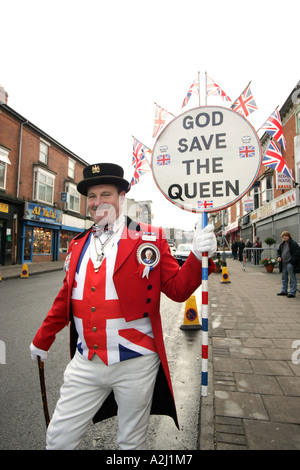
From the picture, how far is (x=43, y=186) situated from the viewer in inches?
787

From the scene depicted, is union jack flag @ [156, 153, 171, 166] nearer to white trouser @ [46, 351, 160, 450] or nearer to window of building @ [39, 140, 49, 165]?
white trouser @ [46, 351, 160, 450]

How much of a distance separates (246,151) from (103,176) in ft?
3.86

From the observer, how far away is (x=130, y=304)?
1.51 metres

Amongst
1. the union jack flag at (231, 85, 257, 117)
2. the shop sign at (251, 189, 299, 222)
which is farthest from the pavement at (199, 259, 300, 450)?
the shop sign at (251, 189, 299, 222)

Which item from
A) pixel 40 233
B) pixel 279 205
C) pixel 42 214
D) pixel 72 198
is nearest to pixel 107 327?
pixel 279 205

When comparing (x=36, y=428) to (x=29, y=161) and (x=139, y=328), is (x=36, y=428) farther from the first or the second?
(x=29, y=161)

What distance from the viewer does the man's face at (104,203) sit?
1765 millimetres

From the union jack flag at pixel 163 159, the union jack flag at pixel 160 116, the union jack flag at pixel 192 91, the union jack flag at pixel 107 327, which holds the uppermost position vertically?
the union jack flag at pixel 192 91

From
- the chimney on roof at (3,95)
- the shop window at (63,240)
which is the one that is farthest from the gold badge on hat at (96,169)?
the shop window at (63,240)

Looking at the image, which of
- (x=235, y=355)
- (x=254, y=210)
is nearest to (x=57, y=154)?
(x=254, y=210)

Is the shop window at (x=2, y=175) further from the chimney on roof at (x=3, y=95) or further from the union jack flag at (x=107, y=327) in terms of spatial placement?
the union jack flag at (x=107, y=327)

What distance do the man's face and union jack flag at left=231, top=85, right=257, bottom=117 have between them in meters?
1.97
